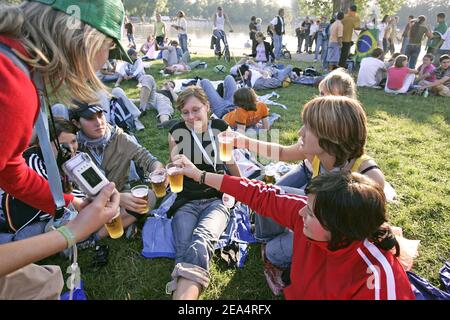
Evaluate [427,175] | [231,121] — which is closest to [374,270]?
[427,175]

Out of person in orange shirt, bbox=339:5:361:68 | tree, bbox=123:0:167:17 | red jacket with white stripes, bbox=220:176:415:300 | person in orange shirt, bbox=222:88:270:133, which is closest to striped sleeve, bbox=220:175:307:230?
red jacket with white stripes, bbox=220:176:415:300

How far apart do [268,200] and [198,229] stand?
2.99ft

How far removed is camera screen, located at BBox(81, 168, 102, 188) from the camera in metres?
2.00

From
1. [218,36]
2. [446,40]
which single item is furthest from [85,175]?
[218,36]

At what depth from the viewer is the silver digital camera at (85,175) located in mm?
1980

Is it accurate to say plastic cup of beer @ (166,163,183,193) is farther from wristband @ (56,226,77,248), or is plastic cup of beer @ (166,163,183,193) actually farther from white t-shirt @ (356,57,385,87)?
white t-shirt @ (356,57,385,87)

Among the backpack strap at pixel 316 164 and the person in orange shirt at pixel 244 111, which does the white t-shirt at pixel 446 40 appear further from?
the backpack strap at pixel 316 164

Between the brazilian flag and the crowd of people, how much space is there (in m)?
9.91

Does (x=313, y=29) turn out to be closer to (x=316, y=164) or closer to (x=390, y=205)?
(x=390, y=205)

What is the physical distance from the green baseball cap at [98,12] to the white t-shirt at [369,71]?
9.73m

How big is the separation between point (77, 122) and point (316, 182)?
2.86 m

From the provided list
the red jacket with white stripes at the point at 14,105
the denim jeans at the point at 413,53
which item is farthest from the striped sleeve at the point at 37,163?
the denim jeans at the point at 413,53

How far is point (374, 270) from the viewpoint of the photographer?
1823mm
